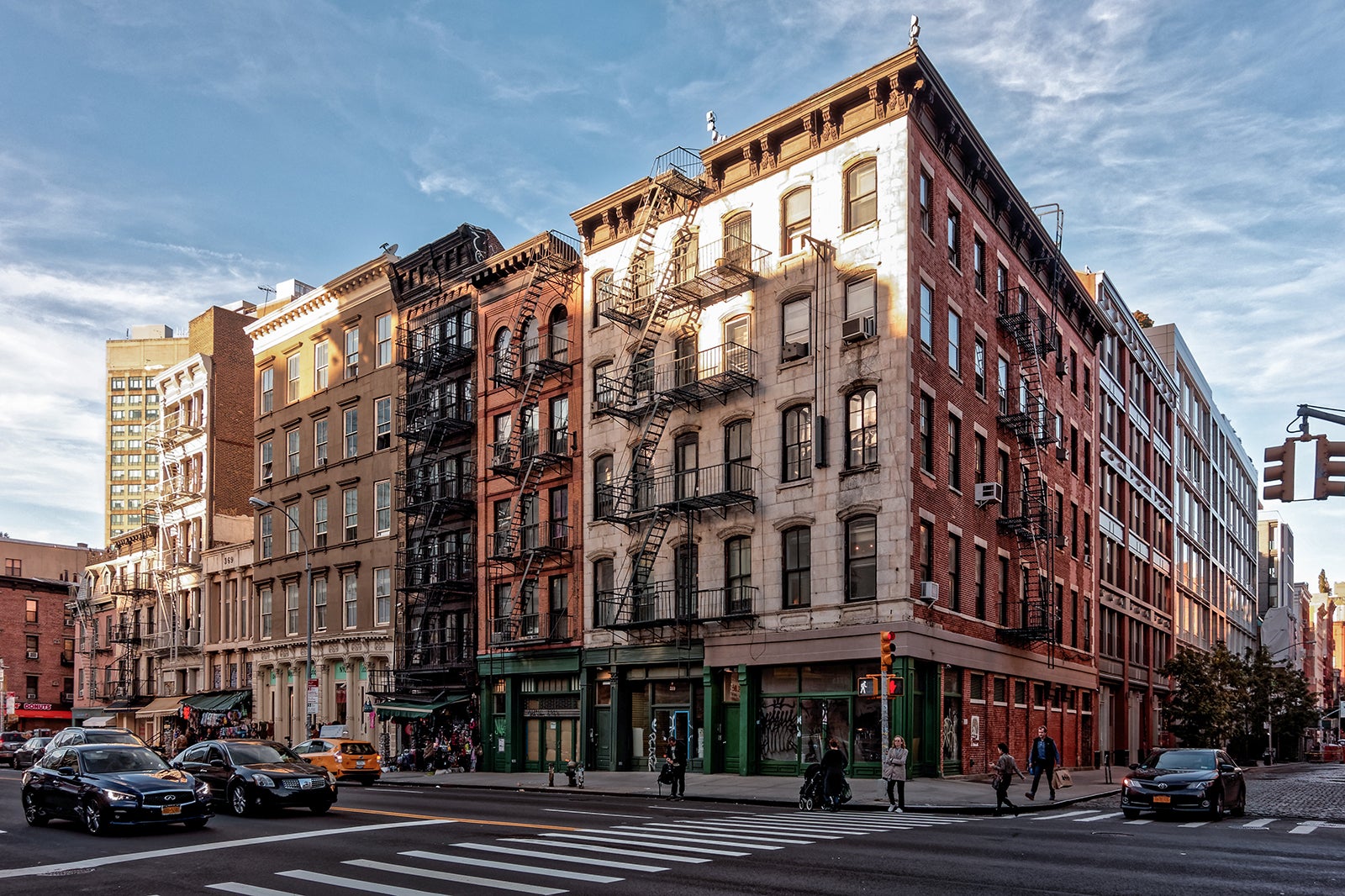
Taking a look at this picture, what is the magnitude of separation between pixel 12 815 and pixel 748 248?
83.1 feet

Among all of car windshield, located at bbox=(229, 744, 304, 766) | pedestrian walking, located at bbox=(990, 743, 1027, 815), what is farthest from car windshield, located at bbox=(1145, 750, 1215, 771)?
car windshield, located at bbox=(229, 744, 304, 766)

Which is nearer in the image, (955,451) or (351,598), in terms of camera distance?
(955,451)

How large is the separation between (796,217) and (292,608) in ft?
113

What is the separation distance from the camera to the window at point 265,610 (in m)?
62.1

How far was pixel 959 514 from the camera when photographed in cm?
3866

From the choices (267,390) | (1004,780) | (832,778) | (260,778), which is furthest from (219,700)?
(1004,780)

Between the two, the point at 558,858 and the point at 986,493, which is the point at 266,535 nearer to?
the point at 986,493

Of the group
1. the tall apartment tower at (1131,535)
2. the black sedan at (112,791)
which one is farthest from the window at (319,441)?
the black sedan at (112,791)

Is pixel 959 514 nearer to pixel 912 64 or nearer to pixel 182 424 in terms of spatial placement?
pixel 912 64

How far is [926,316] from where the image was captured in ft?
121

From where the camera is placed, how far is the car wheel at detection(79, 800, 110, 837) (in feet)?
67.8

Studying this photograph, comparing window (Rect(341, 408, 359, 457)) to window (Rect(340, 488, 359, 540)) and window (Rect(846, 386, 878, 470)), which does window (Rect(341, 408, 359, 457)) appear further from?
window (Rect(846, 386, 878, 470))

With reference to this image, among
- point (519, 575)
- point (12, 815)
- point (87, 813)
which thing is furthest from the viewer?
point (519, 575)

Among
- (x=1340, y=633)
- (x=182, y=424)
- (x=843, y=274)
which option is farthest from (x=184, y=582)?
(x=1340, y=633)
